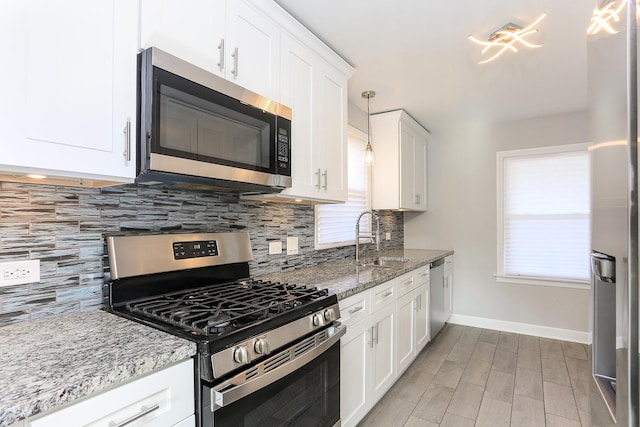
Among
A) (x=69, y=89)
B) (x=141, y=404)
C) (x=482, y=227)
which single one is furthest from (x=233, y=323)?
(x=482, y=227)

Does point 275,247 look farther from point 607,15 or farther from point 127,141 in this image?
point 607,15

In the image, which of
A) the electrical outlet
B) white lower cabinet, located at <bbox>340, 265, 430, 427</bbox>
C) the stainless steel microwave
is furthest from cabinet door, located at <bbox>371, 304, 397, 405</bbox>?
the electrical outlet

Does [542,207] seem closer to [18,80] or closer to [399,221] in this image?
[399,221]

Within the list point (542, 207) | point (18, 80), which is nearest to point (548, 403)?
point (542, 207)

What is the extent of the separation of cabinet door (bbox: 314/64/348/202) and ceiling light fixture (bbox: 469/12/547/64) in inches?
35.8

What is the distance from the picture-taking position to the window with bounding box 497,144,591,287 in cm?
359

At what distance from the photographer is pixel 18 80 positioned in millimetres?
939

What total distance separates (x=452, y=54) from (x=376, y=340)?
201 cm

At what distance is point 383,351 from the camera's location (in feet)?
7.57

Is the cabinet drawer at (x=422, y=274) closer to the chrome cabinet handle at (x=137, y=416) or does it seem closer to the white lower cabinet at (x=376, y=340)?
the white lower cabinet at (x=376, y=340)

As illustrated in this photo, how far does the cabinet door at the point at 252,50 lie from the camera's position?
157 cm

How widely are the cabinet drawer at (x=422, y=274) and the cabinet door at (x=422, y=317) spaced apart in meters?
0.05

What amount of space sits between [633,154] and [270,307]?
1173mm

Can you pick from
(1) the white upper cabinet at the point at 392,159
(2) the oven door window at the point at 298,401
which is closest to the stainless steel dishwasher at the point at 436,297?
(1) the white upper cabinet at the point at 392,159
